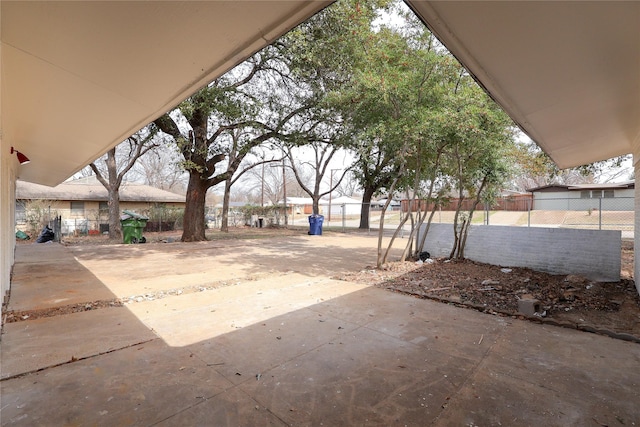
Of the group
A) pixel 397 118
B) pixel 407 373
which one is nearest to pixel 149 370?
pixel 407 373

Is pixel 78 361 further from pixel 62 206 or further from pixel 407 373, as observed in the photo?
pixel 62 206

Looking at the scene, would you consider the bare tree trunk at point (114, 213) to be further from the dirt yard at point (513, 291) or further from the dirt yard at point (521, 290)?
the dirt yard at point (521, 290)

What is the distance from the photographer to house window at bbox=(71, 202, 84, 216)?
67.0 feet

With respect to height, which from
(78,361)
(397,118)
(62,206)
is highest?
(397,118)

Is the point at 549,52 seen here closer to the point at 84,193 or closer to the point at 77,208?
the point at 77,208

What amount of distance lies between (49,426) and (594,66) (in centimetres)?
420

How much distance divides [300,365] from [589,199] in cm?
1148

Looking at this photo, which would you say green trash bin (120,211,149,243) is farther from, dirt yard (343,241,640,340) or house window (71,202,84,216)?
house window (71,202,84,216)

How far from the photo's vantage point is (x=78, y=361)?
2.80 metres

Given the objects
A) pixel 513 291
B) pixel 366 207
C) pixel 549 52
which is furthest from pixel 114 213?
pixel 549 52

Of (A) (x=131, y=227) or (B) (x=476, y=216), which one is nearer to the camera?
(A) (x=131, y=227)

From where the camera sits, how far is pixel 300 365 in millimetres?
2754

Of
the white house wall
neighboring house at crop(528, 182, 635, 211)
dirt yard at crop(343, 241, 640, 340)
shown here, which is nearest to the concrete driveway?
dirt yard at crop(343, 241, 640, 340)

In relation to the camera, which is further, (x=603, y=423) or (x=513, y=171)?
(x=513, y=171)
